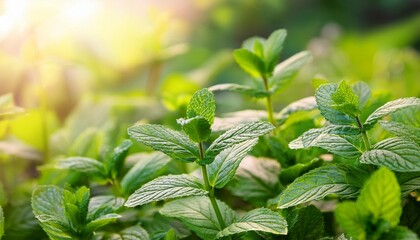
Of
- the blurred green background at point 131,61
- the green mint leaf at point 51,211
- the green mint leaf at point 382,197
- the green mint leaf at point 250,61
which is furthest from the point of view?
the blurred green background at point 131,61

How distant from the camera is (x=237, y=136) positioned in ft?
1.77

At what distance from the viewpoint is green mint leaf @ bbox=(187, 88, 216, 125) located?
55 centimetres

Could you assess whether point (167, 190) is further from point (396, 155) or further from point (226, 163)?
point (396, 155)

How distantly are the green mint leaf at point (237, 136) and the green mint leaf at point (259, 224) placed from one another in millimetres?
62

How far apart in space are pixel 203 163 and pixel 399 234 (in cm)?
18

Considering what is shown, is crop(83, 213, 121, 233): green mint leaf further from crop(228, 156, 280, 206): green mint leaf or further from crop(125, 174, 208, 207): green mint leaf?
crop(228, 156, 280, 206): green mint leaf

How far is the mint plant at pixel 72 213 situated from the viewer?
565 mm

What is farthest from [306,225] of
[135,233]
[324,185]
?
[135,233]

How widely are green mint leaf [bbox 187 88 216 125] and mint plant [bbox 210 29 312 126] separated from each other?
129 mm

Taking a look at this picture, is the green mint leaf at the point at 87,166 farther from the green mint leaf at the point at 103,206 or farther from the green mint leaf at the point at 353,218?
the green mint leaf at the point at 353,218

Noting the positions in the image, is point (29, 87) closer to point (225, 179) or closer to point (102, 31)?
point (102, 31)

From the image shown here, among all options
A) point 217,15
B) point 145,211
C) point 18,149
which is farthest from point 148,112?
point 217,15

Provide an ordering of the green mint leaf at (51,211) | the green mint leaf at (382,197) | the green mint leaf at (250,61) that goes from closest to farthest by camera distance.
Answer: the green mint leaf at (382,197) < the green mint leaf at (51,211) < the green mint leaf at (250,61)

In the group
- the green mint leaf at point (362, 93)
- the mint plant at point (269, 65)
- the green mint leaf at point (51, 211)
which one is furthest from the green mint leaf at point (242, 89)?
the green mint leaf at point (51, 211)
